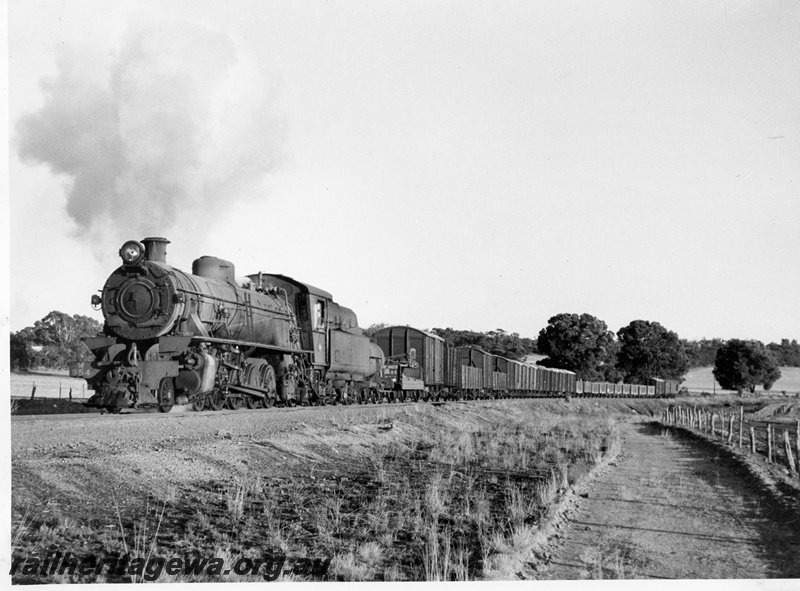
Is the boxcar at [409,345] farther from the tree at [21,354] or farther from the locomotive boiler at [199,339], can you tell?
the tree at [21,354]

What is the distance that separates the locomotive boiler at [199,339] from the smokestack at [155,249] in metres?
0.02

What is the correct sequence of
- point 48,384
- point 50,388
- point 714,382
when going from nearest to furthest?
point 50,388 < point 48,384 < point 714,382

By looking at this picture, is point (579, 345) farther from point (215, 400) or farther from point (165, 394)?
point (165, 394)

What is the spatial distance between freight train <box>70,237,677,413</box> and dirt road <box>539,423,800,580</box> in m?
8.41

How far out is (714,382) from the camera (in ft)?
311

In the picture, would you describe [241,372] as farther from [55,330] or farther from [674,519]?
[55,330]

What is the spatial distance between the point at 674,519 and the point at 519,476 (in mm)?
3753

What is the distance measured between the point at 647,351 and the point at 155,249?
65.7 m

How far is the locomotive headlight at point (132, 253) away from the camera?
1530 centimetres

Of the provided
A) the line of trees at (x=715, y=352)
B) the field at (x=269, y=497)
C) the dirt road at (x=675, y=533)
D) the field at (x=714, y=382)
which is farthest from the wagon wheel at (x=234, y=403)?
the field at (x=714, y=382)

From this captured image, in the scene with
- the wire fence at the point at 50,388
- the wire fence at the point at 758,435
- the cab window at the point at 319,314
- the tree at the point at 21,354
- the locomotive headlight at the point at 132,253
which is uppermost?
the locomotive headlight at the point at 132,253

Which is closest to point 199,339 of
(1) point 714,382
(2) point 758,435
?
(2) point 758,435

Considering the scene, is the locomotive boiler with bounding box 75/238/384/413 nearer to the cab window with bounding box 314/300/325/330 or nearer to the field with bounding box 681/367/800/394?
the cab window with bounding box 314/300/325/330

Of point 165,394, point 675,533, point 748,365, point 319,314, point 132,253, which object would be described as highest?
point 132,253
